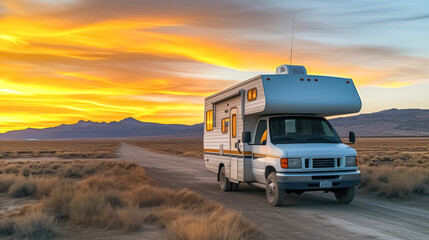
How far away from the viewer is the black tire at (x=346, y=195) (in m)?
11.8

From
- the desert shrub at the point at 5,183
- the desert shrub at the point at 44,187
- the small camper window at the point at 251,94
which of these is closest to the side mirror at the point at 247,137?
the small camper window at the point at 251,94

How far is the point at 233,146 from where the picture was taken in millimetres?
14188

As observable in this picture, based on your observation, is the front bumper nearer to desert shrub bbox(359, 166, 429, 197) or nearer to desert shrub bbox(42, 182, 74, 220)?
desert shrub bbox(359, 166, 429, 197)

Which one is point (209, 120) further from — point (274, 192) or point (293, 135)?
point (274, 192)

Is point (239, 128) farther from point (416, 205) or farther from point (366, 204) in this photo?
point (416, 205)

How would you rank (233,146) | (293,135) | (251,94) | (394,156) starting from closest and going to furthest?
(293,135) → (251,94) → (233,146) → (394,156)

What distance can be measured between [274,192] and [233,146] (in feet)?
9.98

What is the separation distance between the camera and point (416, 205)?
12.0 meters

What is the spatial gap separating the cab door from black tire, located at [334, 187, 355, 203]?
85.4 inches

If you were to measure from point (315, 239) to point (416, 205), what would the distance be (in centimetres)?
572

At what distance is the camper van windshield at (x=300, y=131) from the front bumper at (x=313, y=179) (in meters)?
1.05

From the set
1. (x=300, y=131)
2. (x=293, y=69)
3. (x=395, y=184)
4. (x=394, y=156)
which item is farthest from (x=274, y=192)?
(x=394, y=156)

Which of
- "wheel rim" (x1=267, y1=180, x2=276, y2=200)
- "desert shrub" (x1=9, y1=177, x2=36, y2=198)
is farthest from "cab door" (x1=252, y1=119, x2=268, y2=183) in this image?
"desert shrub" (x1=9, y1=177, x2=36, y2=198)

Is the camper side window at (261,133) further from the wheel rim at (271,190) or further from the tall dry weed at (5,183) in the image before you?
the tall dry weed at (5,183)
